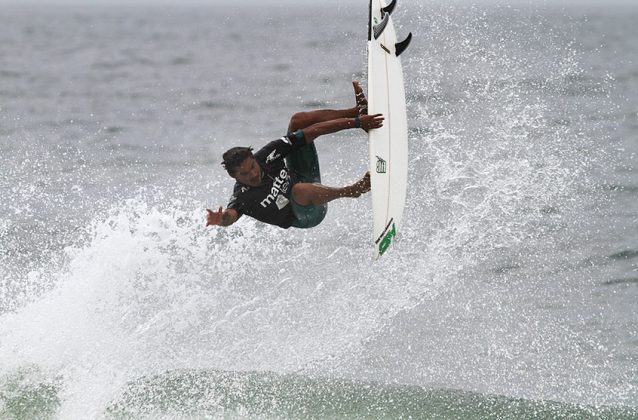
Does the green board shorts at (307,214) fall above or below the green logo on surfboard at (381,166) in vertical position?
below

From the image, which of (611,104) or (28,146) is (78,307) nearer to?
(28,146)

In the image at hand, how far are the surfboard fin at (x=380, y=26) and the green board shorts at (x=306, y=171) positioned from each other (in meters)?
1.12

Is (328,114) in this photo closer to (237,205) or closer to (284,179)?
(284,179)

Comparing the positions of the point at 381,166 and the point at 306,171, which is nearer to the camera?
the point at 381,166

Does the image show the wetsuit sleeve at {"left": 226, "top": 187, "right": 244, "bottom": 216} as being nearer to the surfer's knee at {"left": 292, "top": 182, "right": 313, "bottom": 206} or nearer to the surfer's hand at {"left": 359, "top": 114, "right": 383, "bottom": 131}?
the surfer's knee at {"left": 292, "top": 182, "right": 313, "bottom": 206}

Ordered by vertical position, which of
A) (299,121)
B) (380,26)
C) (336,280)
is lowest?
(336,280)

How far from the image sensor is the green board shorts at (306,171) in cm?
839

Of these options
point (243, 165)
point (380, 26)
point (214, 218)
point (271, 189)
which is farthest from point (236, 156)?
point (380, 26)

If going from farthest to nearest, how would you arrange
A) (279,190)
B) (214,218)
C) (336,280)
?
1. (336,280)
2. (279,190)
3. (214,218)

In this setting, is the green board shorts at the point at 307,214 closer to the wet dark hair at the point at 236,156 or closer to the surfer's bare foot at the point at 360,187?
the surfer's bare foot at the point at 360,187

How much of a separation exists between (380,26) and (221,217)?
1.98 metres

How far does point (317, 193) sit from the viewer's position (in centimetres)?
810

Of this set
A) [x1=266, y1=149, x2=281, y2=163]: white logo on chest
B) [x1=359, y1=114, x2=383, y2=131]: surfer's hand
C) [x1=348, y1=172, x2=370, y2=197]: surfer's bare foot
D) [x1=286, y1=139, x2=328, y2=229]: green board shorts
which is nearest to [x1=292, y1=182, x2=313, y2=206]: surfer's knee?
[x1=286, y1=139, x2=328, y2=229]: green board shorts

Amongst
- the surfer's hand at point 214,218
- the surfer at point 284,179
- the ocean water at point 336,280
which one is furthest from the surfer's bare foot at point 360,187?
the ocean water at point 336,280
